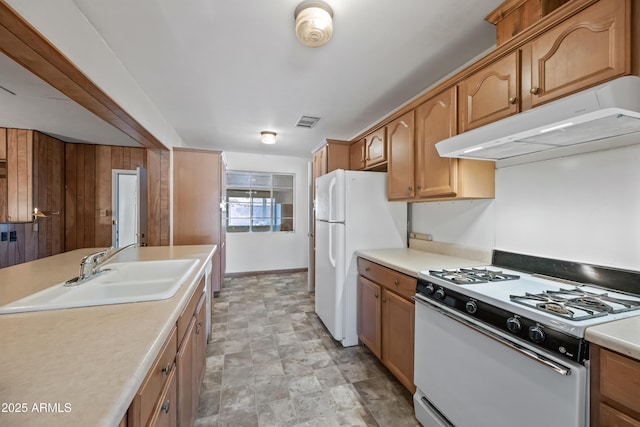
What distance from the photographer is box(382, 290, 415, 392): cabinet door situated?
5.91 ft

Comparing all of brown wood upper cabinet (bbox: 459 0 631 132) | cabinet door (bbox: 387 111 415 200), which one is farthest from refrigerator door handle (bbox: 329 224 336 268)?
brown wood upper cabinet (bbox: 459 0 631 132)

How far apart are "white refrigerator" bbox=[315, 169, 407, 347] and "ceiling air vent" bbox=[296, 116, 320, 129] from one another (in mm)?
927

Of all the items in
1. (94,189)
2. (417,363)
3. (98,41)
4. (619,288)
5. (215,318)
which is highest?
(98,41)

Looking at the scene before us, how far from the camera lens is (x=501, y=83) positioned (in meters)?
1.48

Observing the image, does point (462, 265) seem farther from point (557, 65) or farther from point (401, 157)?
point (557, 65)

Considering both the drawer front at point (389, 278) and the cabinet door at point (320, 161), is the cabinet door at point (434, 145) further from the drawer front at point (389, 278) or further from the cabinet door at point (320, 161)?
the cabinet door at point (320, 161)

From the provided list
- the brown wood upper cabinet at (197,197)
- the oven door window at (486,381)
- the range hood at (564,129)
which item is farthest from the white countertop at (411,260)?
the brown wood upper cabinet at (197,197)

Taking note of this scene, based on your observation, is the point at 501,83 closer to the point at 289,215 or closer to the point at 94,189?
the point at 289,215

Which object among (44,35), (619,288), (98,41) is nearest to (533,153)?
(619,288)

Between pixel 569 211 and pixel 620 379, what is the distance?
0.98 m

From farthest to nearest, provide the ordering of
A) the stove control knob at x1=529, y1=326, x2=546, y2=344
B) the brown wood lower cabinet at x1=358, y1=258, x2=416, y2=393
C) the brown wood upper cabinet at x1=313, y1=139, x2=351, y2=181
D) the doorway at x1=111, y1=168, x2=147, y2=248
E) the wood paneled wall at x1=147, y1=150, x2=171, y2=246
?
the doorway at x1=111, y1=168, x2=147, y2=248, the wood paneled wall at x1=147, y1=150, x2=171, y2=246, the brown wood upper cabinet at x1=313, y1=139, x2=351, y2=181, the brown wood lower cabinet at x1=358, y1=258, x2=416, y2=393, the stove control knob at x1=529, y1=326, x2=546, y2=344

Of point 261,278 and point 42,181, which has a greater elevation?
point 42,181

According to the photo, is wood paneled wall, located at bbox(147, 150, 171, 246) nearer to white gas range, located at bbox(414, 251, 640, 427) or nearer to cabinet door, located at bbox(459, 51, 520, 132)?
white gas range, located at bbox(414, 251, 640, 427)

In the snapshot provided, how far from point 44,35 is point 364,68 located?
1.86 metres
